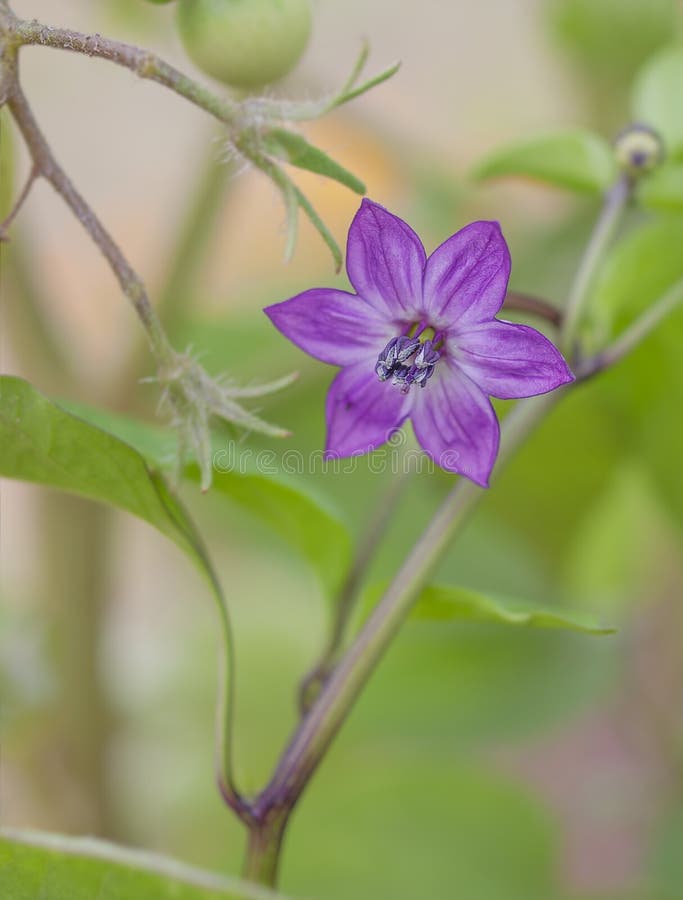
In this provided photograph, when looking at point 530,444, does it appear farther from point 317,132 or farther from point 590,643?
point 317,132

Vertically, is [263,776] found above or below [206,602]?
above

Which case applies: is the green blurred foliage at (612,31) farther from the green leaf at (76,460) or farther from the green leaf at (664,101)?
the green leaf at (76,460)

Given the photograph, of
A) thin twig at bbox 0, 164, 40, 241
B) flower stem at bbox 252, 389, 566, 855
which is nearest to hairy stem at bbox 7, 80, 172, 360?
thin twig at bbox 0, 164, 40, 241

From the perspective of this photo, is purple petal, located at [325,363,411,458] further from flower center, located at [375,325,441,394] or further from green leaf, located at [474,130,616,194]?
green leaf, located at [474,130,616,194]

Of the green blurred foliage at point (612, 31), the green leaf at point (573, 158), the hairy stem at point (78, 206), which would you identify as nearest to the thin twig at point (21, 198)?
the hairy stem at point (78, 206)

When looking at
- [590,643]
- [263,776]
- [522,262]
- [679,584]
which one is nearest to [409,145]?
[522,262]

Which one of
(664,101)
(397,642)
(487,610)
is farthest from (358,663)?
(397,642)

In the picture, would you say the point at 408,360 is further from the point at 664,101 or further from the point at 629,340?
the point at 664,101
